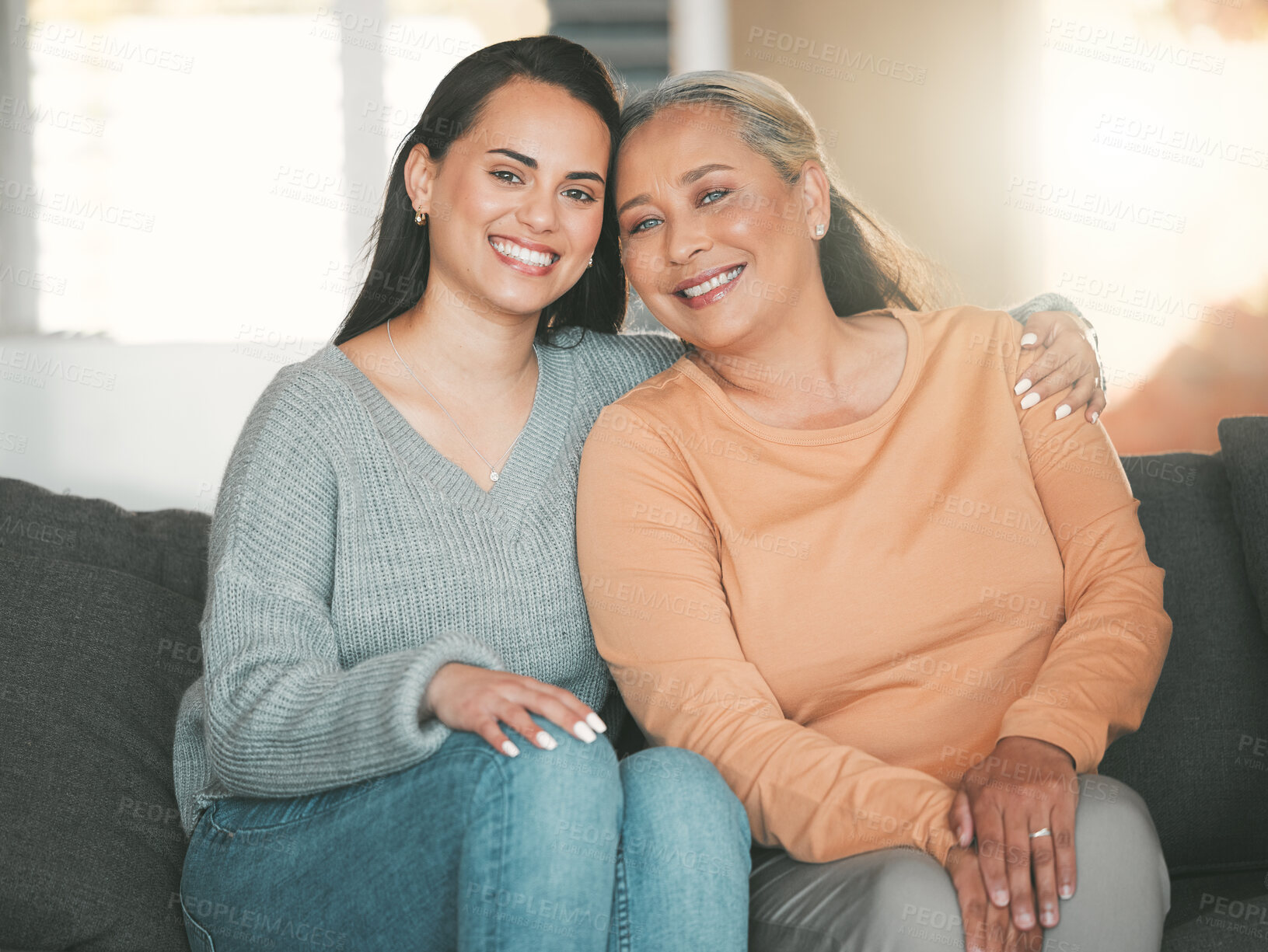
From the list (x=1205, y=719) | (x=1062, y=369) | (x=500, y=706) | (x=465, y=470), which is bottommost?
(x=1205, y=719)

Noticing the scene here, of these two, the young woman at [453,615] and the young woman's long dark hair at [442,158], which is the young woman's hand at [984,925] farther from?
the young woman's long dark hair at [442,158]

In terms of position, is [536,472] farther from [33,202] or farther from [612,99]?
[33,202]

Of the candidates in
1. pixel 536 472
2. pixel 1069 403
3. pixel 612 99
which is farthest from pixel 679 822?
pixel 612 99

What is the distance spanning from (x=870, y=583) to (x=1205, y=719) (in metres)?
0.66

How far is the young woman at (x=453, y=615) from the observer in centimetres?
108

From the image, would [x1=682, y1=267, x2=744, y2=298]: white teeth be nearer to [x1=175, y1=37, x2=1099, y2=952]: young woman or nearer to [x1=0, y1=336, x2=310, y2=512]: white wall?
[x1=175, y1=37, x2=1099, y2=952]: young woman

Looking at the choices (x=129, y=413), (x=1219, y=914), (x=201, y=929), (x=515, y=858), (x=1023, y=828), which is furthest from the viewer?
(x=129, y=413)

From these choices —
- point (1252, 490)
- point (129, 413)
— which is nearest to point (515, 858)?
point (1252, 490)

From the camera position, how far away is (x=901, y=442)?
1.47m

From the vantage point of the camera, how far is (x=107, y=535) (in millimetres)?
1740

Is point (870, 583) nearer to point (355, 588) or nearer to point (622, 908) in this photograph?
point (622, 908)

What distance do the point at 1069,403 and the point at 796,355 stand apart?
1.24ft

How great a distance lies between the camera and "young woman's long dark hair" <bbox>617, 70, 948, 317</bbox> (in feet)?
5.00

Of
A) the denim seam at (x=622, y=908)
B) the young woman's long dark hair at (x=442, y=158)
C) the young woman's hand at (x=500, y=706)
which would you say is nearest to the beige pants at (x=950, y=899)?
the denim seam at (x=622, y=908)
